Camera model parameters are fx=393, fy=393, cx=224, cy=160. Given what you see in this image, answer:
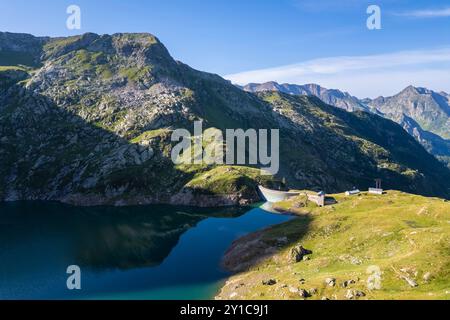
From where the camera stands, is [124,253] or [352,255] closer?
[352,255]

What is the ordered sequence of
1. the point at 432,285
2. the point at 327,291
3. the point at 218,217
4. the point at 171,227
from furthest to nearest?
the point at 218,217 → the point at 171,227 → the point at 327,291 → the point at 432,285

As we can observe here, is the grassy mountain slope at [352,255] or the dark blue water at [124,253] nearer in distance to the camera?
the grassy mountain slope at [352,255]

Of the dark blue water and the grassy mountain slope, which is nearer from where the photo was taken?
the grassy mountain slope

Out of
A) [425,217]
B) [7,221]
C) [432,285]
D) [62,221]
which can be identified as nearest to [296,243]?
[425,217]

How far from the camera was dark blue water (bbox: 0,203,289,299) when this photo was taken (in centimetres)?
10188

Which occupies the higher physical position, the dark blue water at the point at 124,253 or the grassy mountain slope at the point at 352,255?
the grassy mountain slope at the point at 352,255

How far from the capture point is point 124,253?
5344 inches

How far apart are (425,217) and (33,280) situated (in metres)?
114

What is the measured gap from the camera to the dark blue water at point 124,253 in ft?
334

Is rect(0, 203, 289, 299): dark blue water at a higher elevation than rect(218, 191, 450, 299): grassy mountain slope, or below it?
below

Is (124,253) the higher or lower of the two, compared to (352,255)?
lower
